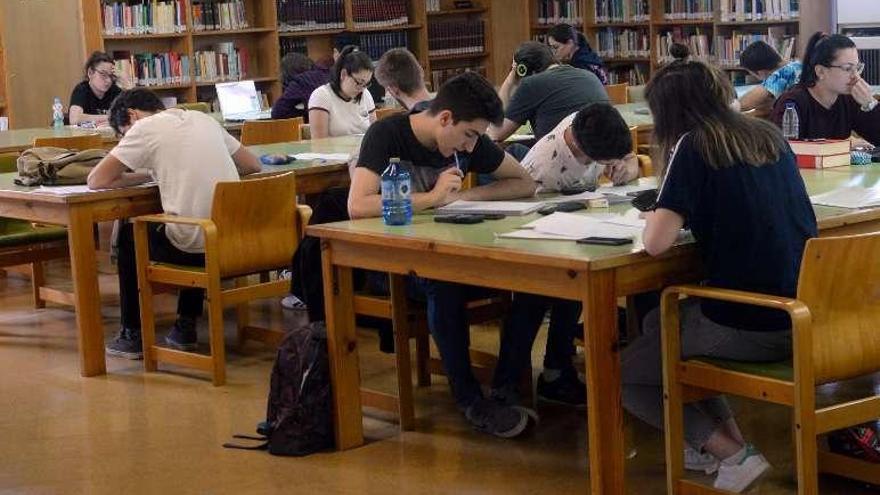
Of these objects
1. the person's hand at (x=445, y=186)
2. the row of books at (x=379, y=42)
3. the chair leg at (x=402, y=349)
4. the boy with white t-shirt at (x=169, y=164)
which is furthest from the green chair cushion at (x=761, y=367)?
the row of books at (x=379, y=42)

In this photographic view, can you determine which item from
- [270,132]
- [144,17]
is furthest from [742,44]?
[270,132]

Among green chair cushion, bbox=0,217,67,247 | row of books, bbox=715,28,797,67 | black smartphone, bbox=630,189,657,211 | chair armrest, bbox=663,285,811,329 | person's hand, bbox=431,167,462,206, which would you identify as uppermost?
row of books, bbox=715,28,797,67

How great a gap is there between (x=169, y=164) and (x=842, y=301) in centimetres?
273

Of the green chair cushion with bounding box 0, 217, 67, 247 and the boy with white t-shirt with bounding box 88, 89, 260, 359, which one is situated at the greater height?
the boy with white t-shirt with bounding box 88, 89, 260, 359

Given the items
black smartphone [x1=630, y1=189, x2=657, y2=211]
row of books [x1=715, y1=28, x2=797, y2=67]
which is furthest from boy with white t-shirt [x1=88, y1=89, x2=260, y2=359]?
row of books [x1=715, y1=28, x2=797, y2=67]

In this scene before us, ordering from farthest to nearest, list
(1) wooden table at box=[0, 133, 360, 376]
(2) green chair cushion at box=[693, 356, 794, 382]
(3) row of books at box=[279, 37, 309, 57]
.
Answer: (3) row of books at box=[279, 37, 309, 57]
(1) wooden table at box=[0, 133, 360, 376]
(2) green chair cushion at box=[693, 356, 794, 382]

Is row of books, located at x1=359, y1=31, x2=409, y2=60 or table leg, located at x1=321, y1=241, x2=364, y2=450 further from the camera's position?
row of books, located at x1=359, y1=31, x2=409, y2=60

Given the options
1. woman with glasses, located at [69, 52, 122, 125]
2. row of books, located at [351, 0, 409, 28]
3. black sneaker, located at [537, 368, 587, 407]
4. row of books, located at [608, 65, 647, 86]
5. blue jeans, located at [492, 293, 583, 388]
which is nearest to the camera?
blue jeans, located at [492, 293, 583, 388]

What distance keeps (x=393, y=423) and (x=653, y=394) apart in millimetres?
1090

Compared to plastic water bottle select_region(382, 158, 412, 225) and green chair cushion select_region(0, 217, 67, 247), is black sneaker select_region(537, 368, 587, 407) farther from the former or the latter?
green chair cushion select_region(0, 217, 67, 247)

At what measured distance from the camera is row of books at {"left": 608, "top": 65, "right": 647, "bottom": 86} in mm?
11805

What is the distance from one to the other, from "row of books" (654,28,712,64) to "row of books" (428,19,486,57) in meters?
1.70

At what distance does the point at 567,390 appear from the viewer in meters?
4.43

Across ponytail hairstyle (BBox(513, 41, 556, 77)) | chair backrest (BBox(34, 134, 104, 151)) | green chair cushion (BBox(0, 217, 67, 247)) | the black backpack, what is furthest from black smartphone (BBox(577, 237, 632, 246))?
chair backrest (BBox(34, 134, 104, 151))
